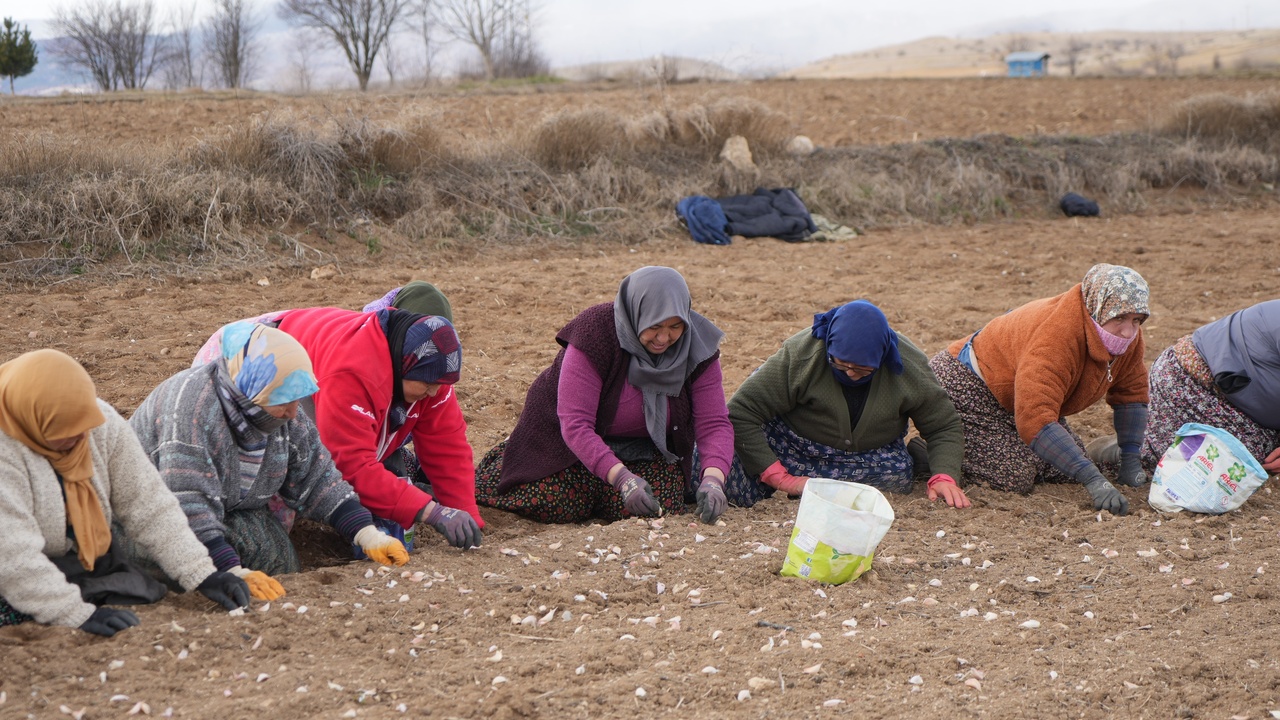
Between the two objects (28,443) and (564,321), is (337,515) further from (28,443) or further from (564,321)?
(564,321)

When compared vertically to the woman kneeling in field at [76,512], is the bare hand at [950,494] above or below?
below

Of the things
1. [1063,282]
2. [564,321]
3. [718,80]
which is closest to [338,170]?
[564,321]

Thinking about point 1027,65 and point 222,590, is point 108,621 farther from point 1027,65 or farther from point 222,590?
point 1027,65

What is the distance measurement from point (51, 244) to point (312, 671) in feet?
21.3

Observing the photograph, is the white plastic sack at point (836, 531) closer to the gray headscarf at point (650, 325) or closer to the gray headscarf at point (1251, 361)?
the gray headscarf at point (650, 325)

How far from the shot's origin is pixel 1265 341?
15.2 feet

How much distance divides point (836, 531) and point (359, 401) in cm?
166

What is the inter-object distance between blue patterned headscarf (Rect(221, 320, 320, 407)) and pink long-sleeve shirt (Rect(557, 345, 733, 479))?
3.88 ft

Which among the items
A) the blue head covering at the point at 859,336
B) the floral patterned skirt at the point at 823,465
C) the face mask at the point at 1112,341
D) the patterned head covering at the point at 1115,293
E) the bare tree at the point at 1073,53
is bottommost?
the floral patterned skirt at the point at 823,465

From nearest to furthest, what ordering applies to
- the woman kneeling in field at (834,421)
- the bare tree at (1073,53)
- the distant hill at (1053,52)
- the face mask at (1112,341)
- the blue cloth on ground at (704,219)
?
the face mask at (1112,341) < the woman kneeling in field at (834,421) < the blue cloth on ground at (704,219) < the bare tree at (1073,53) < the distant hill at (1053,52)

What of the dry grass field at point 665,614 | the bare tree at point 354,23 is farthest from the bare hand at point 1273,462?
the bare tree at point 354,23

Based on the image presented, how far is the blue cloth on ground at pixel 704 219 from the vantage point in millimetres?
10703

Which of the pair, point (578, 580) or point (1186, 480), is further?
point (1186, 480)

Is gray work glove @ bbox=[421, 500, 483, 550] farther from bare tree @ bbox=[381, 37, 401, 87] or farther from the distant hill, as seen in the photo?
the distant hill
